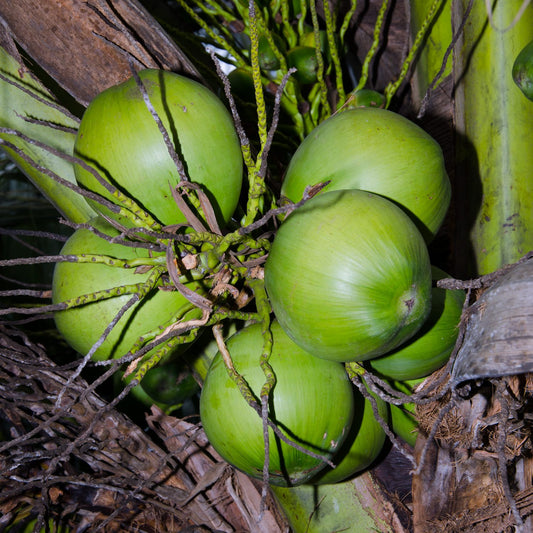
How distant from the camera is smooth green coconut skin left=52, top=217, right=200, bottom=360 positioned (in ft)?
2.85

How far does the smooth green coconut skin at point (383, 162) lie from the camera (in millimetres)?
828

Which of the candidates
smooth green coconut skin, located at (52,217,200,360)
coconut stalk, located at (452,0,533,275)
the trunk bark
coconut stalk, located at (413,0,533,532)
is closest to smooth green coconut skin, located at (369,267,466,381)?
coconut stalk, located at (413,0,533,532)

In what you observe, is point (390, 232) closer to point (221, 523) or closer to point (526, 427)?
point (526, 427)

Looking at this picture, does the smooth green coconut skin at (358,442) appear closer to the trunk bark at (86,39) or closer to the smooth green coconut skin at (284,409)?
the smooth green coconut skin at (284,409)

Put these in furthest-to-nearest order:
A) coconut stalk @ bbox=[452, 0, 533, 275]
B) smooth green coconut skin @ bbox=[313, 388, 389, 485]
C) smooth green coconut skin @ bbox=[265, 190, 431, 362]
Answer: coconut stalk @ bbox=[452, 0, 533, 275], smooth green coconut skin @ bbox=[313, 388, 389, 485], smooth green coconut skin @ bbox=[265, 190, 431, 362]

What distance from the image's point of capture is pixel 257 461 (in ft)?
2.82

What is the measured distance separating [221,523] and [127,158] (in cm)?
79

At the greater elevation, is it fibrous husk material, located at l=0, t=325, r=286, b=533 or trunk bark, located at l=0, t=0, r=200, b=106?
trunk bark, located at l=0, t=0, r=200, b=106

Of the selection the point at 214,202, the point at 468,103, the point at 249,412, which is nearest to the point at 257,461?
the point at 249,412

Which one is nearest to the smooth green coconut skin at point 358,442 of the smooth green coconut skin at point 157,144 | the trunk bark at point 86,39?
the smooth green coconut skin at point 157,144

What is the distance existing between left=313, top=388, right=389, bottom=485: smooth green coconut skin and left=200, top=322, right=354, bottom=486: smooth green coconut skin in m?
0.07

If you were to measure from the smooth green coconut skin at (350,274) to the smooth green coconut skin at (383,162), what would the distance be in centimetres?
7

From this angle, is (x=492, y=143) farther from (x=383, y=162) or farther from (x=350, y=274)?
(x=350, y=274)

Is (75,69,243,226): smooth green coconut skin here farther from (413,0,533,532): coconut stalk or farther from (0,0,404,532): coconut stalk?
(413,0,533,532): coconut stalk
